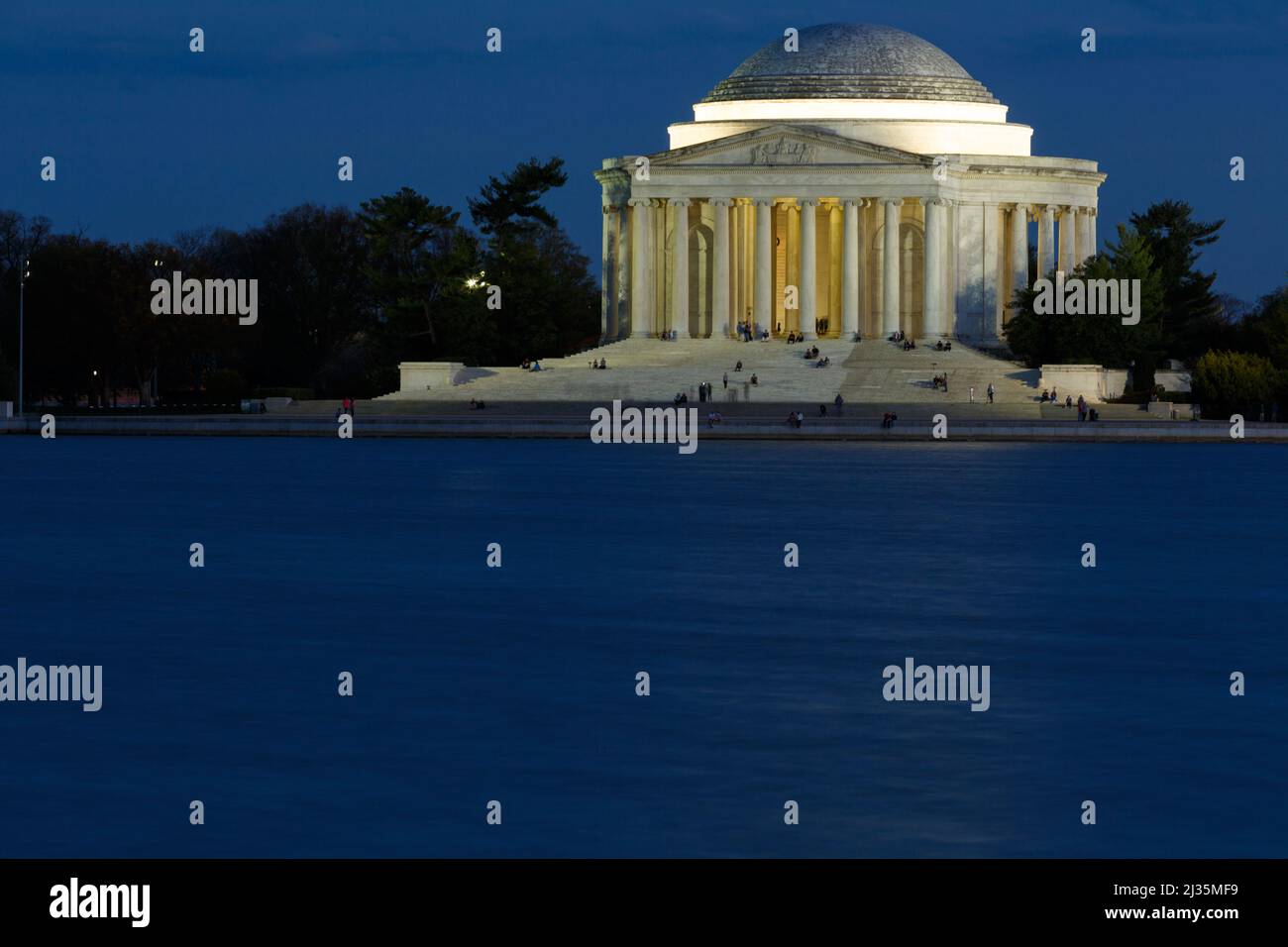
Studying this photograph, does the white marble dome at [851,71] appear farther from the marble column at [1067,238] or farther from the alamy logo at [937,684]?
the alamy logo at [937,684]

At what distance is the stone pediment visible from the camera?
5007 inches

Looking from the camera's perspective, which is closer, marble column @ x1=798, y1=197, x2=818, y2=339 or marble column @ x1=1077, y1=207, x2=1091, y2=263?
marble column @ x1=798, y1=197, x2=818, y2=339

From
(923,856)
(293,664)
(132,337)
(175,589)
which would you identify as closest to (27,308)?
(132,337)

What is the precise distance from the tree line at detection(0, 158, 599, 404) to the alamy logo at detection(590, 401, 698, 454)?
20.6 metres

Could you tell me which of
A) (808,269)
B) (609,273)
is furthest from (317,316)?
(808,269)

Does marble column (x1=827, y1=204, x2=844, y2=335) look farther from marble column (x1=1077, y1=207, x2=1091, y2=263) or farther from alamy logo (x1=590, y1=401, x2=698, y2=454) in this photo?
alamy logo (x1=590, y1=401, x2=698, y2=454)

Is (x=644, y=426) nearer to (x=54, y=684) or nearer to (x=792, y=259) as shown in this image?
(x=792, y=259)

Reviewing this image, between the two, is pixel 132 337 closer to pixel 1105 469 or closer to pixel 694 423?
pixel 694 423

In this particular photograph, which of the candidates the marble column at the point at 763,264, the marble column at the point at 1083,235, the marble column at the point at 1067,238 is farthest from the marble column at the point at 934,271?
the marble column at the point at 1083,235

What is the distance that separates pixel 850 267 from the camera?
129500mm

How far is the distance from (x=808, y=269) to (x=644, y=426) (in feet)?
96.3
